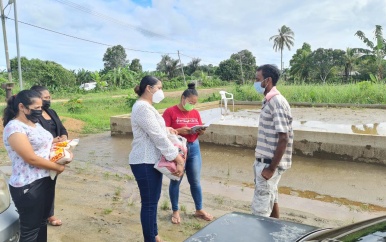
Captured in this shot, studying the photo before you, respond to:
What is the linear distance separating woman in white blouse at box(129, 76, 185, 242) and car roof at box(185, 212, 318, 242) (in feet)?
2.98

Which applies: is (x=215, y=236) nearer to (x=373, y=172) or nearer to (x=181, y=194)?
(x=181, y=194)

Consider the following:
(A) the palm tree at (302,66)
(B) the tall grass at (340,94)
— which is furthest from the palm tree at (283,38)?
(B) the tall grass at (340,94)

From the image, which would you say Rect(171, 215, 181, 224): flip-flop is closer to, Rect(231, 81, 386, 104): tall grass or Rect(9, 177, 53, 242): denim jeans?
Rect(9, 177, 53, 242): denim jeans

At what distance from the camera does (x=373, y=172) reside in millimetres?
6203

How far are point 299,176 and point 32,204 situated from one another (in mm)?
4820

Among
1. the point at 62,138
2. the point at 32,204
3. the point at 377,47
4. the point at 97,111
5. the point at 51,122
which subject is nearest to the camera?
the point at 32,204

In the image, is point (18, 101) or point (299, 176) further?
point (299, 176)

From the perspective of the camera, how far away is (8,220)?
2.65 metres

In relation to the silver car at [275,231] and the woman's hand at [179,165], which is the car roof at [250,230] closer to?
the silver car at [275,231]

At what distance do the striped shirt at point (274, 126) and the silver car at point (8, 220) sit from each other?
6.99ft

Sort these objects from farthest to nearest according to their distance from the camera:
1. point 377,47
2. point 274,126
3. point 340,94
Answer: point 377,47
point 340,94
point 274,126

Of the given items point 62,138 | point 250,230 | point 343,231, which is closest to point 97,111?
point 62,138

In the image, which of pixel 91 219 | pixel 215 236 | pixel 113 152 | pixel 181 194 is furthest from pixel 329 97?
pixel 215 236

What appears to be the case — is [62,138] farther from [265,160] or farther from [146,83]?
[265,160]
